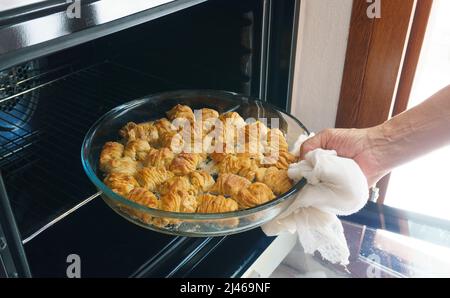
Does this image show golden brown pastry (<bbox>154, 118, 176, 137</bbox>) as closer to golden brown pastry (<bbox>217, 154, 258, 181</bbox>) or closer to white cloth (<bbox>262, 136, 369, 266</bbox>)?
golden brown pastry (<bbox>217, 154, 258, 181</bbox>)

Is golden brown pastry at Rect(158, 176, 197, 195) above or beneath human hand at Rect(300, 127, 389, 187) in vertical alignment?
beneath

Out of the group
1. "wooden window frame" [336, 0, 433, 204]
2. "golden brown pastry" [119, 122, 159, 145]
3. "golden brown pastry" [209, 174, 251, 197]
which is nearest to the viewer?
"golden brown pastry" [209, 174, 251, 197]

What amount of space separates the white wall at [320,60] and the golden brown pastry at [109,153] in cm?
50

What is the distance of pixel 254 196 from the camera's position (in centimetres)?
72

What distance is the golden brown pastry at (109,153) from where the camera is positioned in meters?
0.77

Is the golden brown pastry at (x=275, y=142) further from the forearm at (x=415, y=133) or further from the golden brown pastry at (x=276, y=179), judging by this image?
the forearm at (x=415, y=133)

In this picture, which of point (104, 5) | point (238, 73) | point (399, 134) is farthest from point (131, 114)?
point (399, 134)

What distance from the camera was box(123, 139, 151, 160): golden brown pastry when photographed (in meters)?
0.80

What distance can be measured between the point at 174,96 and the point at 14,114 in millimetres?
346

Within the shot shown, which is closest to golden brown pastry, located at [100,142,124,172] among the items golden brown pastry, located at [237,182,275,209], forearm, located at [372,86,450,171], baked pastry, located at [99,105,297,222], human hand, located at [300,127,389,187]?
baked pastry, located at [99,105,297,222]

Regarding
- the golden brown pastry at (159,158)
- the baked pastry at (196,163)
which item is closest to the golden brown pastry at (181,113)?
the baked pastry at (196,163)

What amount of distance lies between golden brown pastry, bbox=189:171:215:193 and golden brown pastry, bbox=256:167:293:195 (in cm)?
9
